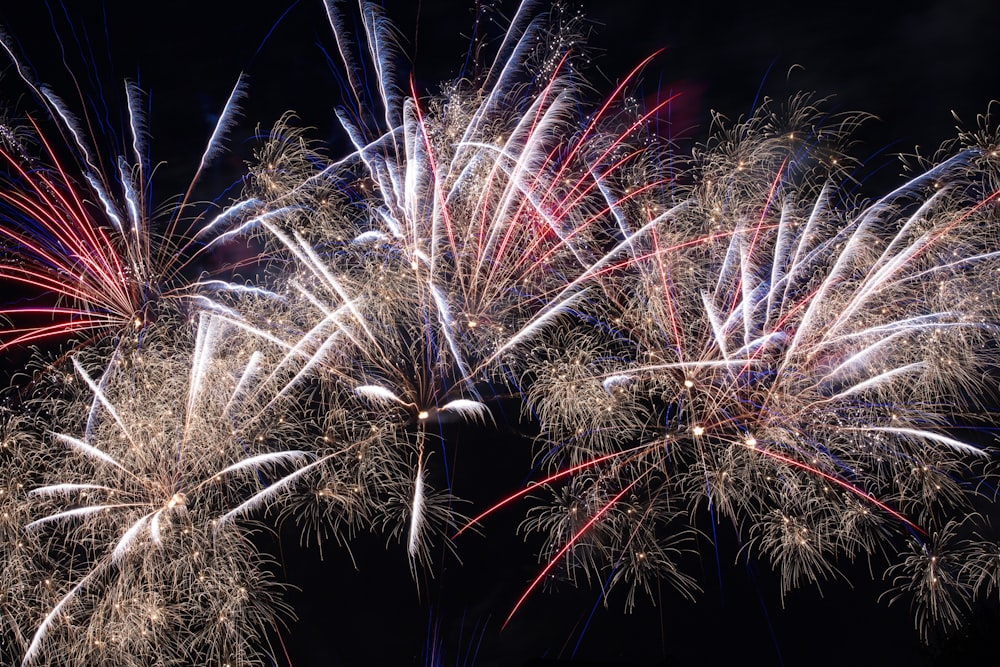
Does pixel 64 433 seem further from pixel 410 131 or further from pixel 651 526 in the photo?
pixel 651 526

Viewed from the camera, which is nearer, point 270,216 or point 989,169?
point 989,169

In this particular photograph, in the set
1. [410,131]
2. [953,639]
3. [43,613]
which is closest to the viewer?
[953,639]

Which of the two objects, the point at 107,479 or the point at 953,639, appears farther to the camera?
the point at 107,479

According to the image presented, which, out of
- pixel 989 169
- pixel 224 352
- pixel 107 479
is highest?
pixel 989 169

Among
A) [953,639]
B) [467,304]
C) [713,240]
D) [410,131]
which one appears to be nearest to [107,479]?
[467,304]

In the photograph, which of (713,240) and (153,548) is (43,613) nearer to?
(153,548)

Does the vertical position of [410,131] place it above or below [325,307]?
above

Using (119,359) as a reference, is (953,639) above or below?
below

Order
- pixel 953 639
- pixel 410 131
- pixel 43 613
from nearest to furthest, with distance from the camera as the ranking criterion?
pixel 953 639, pixel 410 131, pixel 43 613

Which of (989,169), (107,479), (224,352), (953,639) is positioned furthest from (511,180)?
(953,639)
